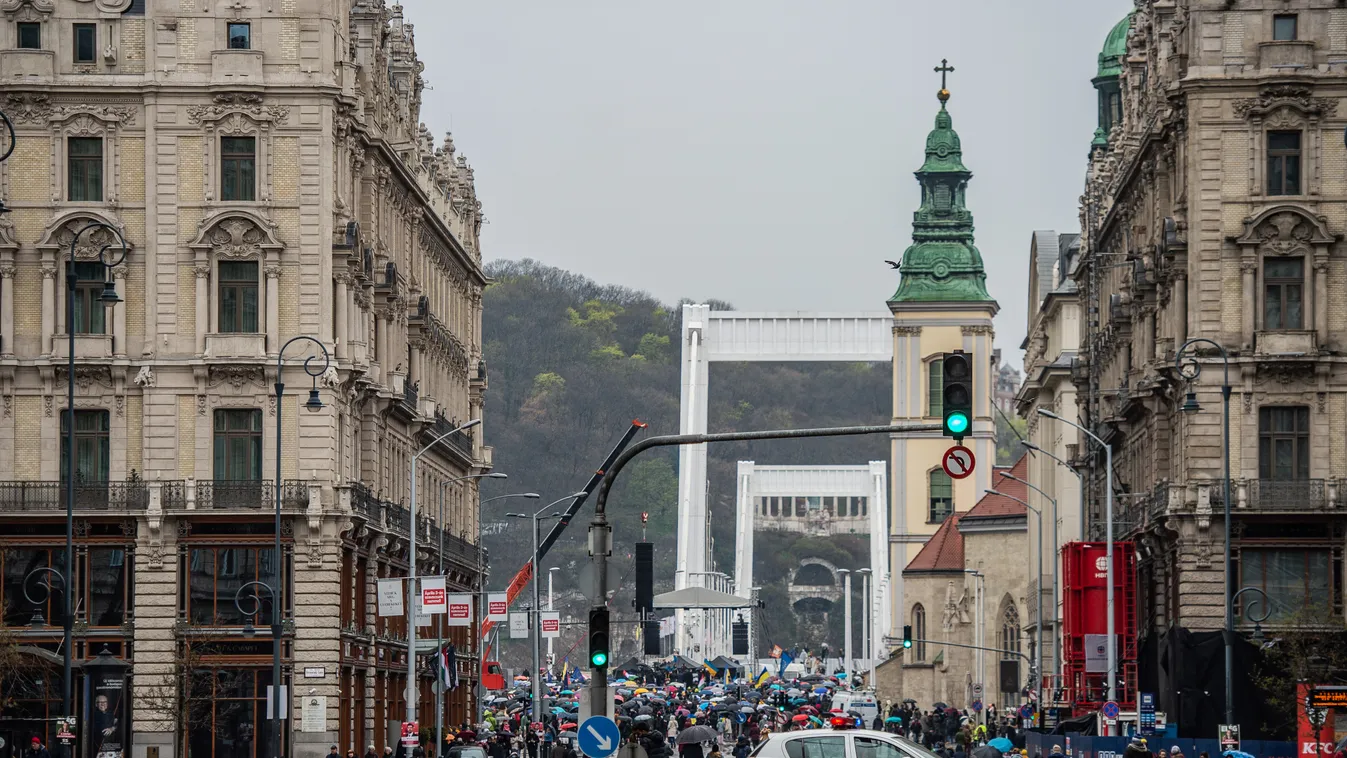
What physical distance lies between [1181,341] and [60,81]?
1200 inches

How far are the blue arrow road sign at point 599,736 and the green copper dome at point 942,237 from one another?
122 m

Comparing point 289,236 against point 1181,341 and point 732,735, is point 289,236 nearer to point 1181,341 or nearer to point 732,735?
point 1181,341

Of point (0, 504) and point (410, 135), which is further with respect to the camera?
point (410, 135)

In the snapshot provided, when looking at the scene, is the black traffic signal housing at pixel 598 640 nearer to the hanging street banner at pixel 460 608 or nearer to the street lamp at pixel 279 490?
the street lamp at pixel 279 490

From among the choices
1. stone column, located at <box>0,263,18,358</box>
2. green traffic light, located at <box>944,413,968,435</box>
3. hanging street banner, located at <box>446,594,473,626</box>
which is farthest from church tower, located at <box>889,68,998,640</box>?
green traffic light, located at <box>944,413,968,435</box>

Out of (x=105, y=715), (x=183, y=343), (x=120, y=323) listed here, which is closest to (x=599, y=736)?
(x=105, y=715)

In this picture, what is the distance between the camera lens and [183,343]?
68.9 meters

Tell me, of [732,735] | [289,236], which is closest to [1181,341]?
[289,236]

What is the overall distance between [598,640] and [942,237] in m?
126

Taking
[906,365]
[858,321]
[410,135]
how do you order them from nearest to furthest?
[410,135] → [906,365] → [858,321]

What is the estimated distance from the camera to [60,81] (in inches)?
2717

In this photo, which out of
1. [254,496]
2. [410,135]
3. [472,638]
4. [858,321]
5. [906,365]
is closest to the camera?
[254,496]

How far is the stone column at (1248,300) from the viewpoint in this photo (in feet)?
226

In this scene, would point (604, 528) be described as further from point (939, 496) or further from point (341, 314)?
point (939, 496)
